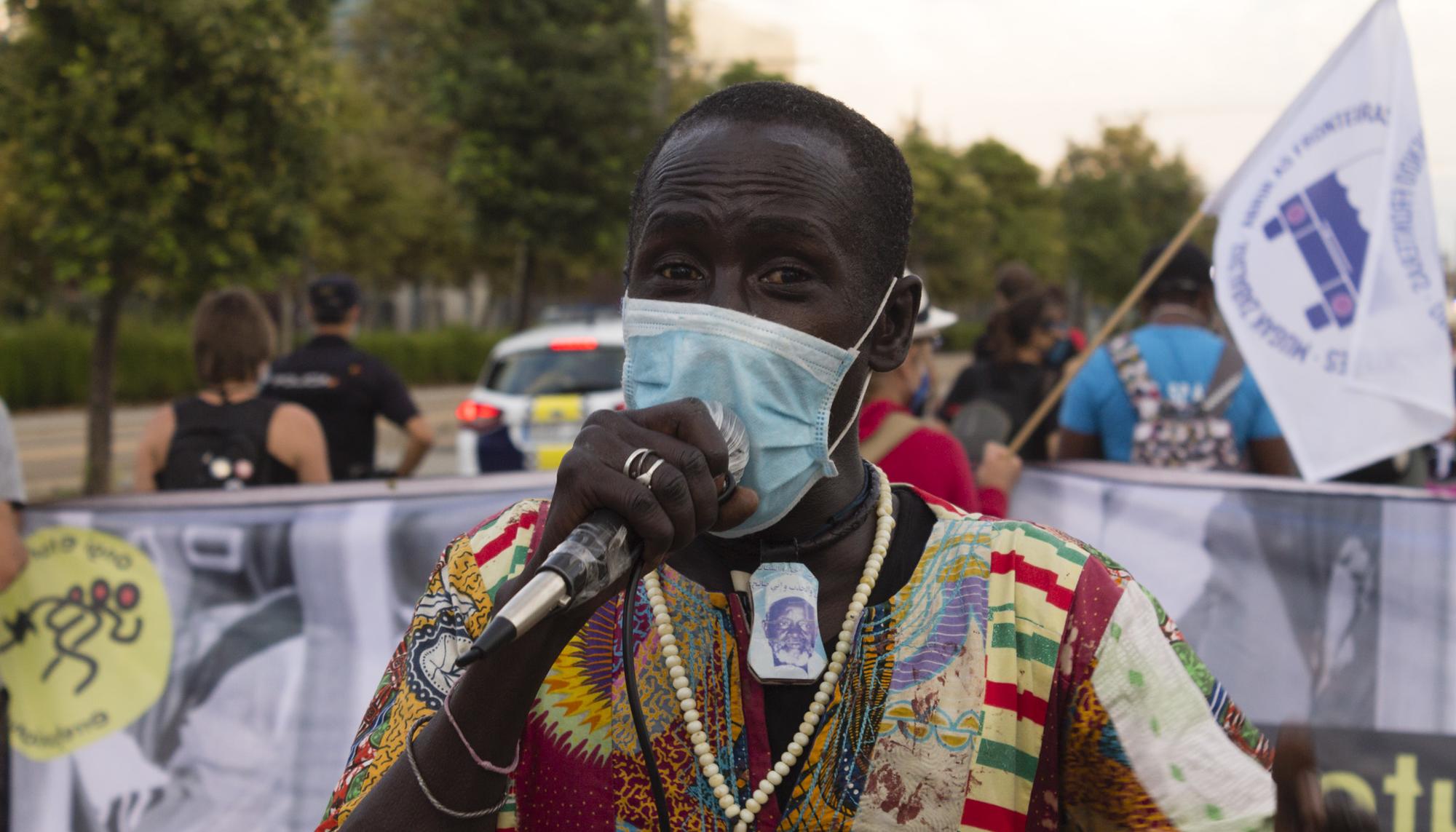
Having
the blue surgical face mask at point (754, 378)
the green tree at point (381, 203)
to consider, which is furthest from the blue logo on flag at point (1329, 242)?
the green tree at point (381, 203)

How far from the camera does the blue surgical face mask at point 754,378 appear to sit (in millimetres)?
1528

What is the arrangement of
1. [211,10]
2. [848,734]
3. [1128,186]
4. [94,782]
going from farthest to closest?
[1128,186] < [211,10] < [94,782] < [848,734]

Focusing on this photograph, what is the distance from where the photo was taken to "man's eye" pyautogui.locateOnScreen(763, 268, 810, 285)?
158cm

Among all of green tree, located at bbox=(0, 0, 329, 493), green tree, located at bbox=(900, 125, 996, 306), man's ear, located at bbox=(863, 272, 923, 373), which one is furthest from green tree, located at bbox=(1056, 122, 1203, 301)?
man's ear, located at bbox=(863, 272, 923, 373)

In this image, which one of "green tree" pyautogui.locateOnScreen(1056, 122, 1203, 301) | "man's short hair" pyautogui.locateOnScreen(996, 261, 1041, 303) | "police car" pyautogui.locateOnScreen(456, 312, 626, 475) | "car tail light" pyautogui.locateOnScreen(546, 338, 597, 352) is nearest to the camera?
"man's short hair" pyautogui.locateOnScreen(996, 261, 1041, 303)

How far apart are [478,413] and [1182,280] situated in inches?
224

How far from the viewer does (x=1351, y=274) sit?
164 inches

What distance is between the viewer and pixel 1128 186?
52.0 metres

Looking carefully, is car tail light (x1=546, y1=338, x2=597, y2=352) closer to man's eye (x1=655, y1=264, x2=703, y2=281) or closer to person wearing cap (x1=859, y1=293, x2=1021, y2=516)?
person wearing cap (x1=859, y1=293, x2=1021, y2=516)

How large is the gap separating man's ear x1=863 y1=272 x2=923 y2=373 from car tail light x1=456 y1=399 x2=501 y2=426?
764 centimetres

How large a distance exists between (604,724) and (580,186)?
61.3ft

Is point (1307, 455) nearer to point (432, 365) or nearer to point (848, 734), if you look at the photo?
point (848, 734)

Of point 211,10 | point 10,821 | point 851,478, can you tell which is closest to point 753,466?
point 851,478

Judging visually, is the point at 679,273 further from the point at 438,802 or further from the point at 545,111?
the point at 545,111
